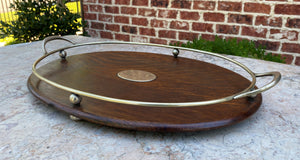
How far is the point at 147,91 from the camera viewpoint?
95 cm

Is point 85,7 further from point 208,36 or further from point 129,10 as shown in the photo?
point 208,36

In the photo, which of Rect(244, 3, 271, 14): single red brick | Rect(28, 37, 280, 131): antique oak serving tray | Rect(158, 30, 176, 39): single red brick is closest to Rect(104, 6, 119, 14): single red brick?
Rect(158, 30, 176, 39): single red brick

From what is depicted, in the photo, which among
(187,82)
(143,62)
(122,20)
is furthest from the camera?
(122,20)

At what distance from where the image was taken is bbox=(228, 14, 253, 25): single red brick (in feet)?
7.19

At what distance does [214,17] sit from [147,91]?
1.61 m

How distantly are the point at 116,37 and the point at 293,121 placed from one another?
7.69 feet

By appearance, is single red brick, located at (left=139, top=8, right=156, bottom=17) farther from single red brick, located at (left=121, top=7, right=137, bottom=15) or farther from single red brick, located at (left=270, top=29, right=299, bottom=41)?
single red brick, located at (left=270, top=29, right=299, bottom=41)

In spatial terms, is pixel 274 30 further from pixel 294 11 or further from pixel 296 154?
pixel 296 154

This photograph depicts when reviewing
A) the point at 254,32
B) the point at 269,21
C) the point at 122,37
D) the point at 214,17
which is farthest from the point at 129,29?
the point at 269,21

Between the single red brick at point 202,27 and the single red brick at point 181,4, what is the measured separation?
173 millimetres

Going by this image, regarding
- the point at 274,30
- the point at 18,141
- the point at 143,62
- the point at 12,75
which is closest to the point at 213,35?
the point at 274,30

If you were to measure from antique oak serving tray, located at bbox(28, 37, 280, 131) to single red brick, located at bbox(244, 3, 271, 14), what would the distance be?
1.10 meters

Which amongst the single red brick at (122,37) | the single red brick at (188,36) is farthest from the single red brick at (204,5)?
the single red brick at (122,37)

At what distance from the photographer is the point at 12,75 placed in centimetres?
135
